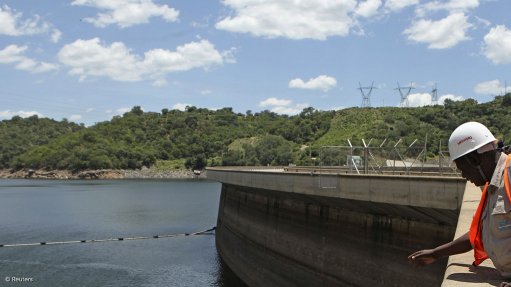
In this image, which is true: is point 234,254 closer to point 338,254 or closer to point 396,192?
point 338,254

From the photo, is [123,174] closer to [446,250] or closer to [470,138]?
[446,250]

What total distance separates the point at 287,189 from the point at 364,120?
15628 centimetres

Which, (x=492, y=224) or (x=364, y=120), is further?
(x=364, y=120)

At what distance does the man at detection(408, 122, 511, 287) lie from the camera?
11.0 ft

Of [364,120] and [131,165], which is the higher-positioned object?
[364,120]

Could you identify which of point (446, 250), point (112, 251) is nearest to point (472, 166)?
point (446, 250)

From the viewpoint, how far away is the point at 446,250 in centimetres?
431

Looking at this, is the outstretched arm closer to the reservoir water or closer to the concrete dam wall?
the concrete dam wall

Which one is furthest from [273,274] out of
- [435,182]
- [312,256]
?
[435,182]

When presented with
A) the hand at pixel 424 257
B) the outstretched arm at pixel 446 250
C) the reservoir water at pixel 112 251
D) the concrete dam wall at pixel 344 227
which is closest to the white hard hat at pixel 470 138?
the outstretched arm at pixel 446 250

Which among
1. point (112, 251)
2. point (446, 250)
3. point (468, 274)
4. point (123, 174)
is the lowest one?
point (123, 174)

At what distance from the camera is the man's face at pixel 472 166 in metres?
3.71

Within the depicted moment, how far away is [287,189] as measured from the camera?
69.9 feet

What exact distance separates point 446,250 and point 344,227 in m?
13.8
